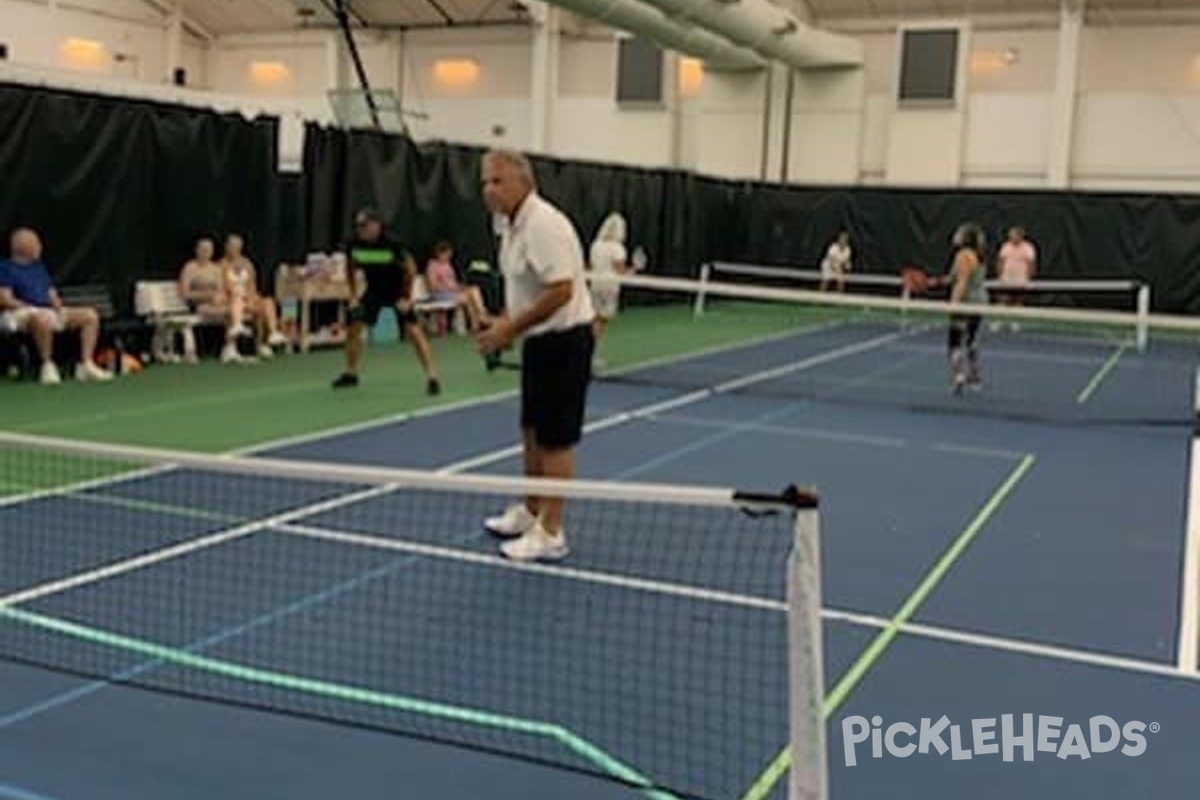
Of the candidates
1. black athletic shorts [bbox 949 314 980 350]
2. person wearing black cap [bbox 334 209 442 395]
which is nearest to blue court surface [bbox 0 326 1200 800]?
person wearing black cap [bbox 334 209 442 395]

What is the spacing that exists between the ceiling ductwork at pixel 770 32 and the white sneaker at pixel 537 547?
16.4 m

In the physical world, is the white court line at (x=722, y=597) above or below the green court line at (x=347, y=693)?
above

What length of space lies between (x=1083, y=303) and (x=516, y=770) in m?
24.1

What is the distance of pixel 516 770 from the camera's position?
4.18m

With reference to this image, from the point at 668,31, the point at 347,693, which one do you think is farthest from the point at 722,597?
the point at 668,31

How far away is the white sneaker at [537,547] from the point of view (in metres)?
6.53

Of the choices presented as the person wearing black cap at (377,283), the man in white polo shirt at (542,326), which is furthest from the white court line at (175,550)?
the person wearing black cap at (377,283)

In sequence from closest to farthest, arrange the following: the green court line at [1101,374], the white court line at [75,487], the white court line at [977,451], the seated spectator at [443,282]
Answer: the white court line at [75,487] → the white court line at [977,451] → the green court line at [1101,374] → the seated spectator at [443,282]

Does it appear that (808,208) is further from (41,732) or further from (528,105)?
(41,732)

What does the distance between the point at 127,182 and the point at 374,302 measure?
11.3 ft

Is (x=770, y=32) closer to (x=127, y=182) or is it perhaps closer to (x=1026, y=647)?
(x=127, y=182)

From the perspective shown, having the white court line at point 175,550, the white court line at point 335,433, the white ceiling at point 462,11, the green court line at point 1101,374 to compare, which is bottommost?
the white court line at point 175,550

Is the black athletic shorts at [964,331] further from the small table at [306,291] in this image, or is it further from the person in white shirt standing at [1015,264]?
the person in white shirt standing at [1015,264]

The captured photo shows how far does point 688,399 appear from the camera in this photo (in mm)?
12594
